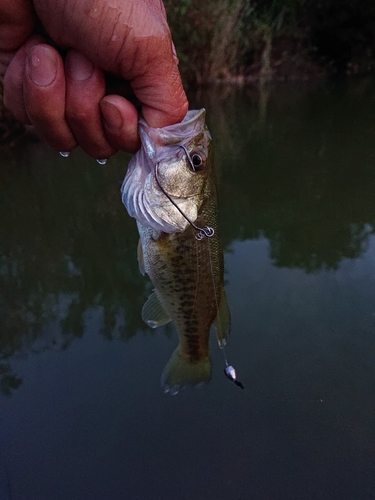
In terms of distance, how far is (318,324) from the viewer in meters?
3.21

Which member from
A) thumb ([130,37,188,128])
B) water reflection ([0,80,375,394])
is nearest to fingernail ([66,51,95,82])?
thumb ([130,37,188,128])

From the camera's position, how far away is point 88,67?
1.32m

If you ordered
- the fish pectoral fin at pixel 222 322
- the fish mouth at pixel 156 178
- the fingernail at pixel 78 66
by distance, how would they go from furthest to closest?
1. the fish pectoral fin at pixel 222 322
2. the fish mouth at pixel 156 178
3. the fingernail at pixel 78 66

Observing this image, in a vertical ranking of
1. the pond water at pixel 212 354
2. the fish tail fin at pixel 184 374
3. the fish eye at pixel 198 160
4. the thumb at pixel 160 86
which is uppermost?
the thumb at pixel 160 86

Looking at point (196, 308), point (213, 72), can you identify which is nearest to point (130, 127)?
point (196, 308)

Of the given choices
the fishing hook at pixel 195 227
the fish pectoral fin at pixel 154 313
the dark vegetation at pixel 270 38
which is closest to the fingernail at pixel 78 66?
the fishing hook at pixel 195 227

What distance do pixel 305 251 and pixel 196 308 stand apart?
2.55 metres

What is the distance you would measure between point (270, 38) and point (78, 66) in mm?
16161

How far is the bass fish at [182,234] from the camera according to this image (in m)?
1.57

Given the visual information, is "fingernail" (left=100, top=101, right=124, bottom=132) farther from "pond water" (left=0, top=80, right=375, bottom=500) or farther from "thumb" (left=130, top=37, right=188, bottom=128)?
"pond water" (left=0, top=80, right=375, bottom=500)

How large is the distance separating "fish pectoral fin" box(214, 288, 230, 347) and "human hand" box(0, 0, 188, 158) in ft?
2.84

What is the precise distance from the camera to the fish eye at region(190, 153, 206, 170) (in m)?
1.62

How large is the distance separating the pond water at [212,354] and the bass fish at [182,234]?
0.69m

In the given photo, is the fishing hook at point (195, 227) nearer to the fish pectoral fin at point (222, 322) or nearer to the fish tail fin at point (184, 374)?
the fish pectoral fin at point (222, 322)
